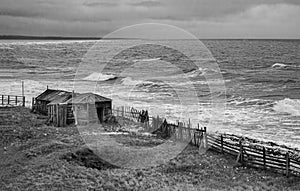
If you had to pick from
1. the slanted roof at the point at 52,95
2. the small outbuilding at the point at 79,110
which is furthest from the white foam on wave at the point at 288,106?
the slanted roof at the point at 52,95

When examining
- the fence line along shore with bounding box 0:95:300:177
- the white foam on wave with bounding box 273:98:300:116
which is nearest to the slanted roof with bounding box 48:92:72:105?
the fence line along shore with bounding box 0:95:300:177

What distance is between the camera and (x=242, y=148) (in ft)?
75.2

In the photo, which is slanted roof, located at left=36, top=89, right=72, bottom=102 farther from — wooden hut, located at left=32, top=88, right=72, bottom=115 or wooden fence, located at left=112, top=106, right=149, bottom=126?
wooden fence, located at left=112, top=106, right=149, bottom=126

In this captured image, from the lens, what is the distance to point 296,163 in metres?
20.8

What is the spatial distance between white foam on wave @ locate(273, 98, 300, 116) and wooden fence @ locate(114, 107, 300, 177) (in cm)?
1361

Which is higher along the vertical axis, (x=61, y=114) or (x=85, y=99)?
(x=85, y=99)

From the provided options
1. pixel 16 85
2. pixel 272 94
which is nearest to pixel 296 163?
pixel 272 94

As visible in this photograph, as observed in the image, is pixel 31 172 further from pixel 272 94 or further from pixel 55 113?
pixel 272 94

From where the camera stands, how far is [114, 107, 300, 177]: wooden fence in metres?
21.3

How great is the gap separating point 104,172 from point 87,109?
613 inches

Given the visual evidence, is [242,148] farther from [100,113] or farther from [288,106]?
[288,106]

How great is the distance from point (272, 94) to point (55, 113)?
3290 centimetres

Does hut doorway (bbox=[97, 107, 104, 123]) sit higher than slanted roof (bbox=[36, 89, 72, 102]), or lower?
lower

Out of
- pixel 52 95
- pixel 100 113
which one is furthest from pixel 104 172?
pixel 52 95
